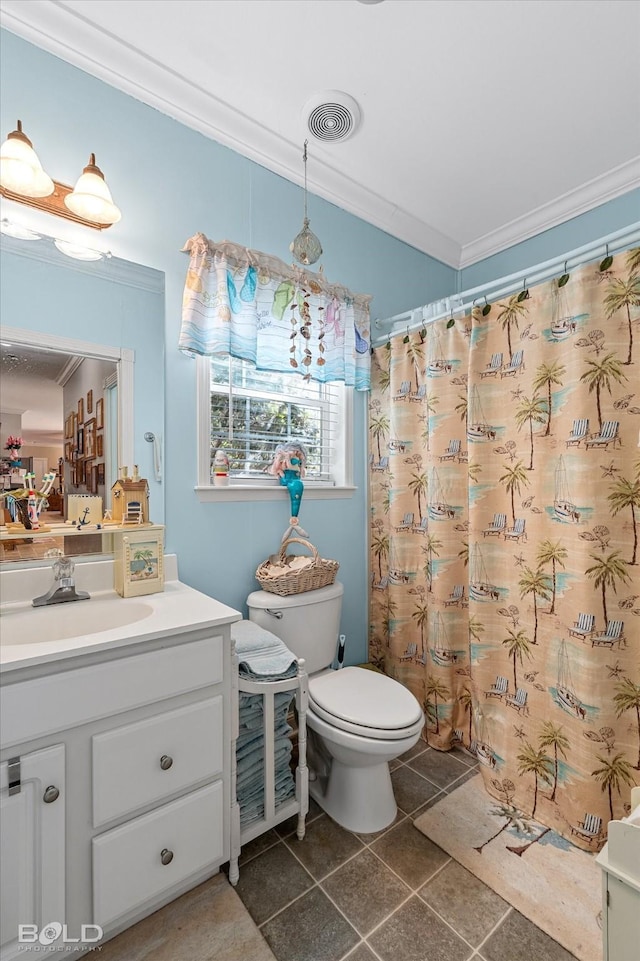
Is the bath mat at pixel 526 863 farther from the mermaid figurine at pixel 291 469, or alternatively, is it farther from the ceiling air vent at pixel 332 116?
the ceiling air vent at pixel 332 116

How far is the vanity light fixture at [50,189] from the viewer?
1234mm

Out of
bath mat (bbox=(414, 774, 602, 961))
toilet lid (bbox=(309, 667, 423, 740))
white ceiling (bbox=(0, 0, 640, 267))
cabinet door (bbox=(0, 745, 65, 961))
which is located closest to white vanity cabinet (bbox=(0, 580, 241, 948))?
cabinet door (bbox=(0, 745, 65, 961))

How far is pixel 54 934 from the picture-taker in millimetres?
978

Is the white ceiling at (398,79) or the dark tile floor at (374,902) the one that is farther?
the white ceiling at (398,79)

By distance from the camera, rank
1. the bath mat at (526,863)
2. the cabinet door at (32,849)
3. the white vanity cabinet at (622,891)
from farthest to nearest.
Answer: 1. the bath mat at (526,863)
2. the cabinet door at (32,849)
3. the white vanity cabinet at (622,891)

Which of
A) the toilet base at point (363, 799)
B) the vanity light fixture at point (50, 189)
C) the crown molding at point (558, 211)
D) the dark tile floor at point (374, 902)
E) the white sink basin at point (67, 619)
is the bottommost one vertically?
the dark tile floor at point (374, 902)

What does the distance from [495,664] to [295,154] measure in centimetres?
226

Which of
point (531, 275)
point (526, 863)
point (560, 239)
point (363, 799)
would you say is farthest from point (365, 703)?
point (560, 239)

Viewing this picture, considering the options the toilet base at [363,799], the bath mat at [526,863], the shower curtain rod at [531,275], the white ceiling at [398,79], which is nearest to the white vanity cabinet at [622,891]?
the bath mat at [526,863]

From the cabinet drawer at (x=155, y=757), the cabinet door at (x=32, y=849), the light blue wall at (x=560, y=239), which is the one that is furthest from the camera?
the light blue wall at (x=560, y=239)

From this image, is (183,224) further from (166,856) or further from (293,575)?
(166,856)

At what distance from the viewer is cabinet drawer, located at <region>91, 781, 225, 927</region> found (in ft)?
3.41

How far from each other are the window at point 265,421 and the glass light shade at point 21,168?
2.29ft

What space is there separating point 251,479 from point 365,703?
99 cm
